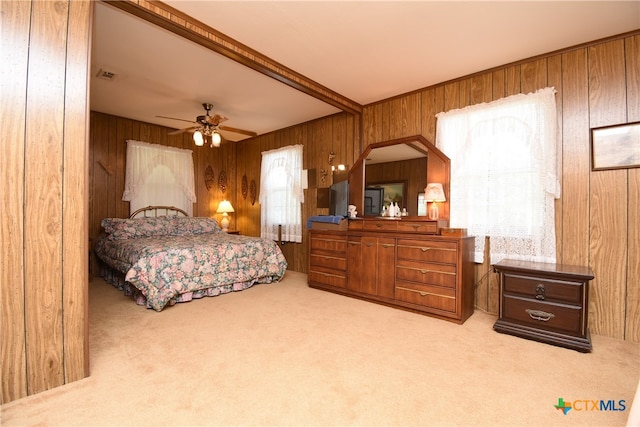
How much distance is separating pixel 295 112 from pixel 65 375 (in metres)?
3.99

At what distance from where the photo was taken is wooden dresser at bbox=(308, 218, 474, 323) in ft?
9.41

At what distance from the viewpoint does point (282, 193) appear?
5.47 m

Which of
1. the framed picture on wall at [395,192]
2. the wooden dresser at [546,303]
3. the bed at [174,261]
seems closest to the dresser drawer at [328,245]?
the bed at [174,261]

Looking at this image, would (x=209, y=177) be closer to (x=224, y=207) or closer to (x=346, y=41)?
(x=224, y=207)

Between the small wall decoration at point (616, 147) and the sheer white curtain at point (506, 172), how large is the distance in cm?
28

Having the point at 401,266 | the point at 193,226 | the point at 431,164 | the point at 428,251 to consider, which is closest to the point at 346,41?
the point at 431,164

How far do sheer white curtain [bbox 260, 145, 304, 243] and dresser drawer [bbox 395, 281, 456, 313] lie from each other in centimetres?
237

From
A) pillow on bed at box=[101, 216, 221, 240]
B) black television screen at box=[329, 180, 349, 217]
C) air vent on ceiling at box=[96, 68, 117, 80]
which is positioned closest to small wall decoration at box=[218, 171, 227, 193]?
pillow on bed at box=[101, 216, 221, 240]

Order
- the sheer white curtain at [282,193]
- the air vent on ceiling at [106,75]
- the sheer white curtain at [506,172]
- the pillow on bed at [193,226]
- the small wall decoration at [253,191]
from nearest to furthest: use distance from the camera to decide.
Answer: the sheer white curtain at [506,172] → the air vent on ceiling at [106,75] → the pillow on bed at [193,226] → the sheer white curtain at [282,193] → the small wall decoration at [253,191]

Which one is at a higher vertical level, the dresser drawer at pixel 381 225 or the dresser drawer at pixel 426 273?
the dresser drawer at pixel 381 225

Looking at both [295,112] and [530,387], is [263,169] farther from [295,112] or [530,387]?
[530,387]

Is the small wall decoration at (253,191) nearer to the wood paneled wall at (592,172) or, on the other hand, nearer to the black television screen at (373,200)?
the black television screen at (373,200)

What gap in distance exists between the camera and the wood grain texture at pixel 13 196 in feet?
5.17

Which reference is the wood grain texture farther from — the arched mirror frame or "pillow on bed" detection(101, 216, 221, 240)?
the arched mirror frame
